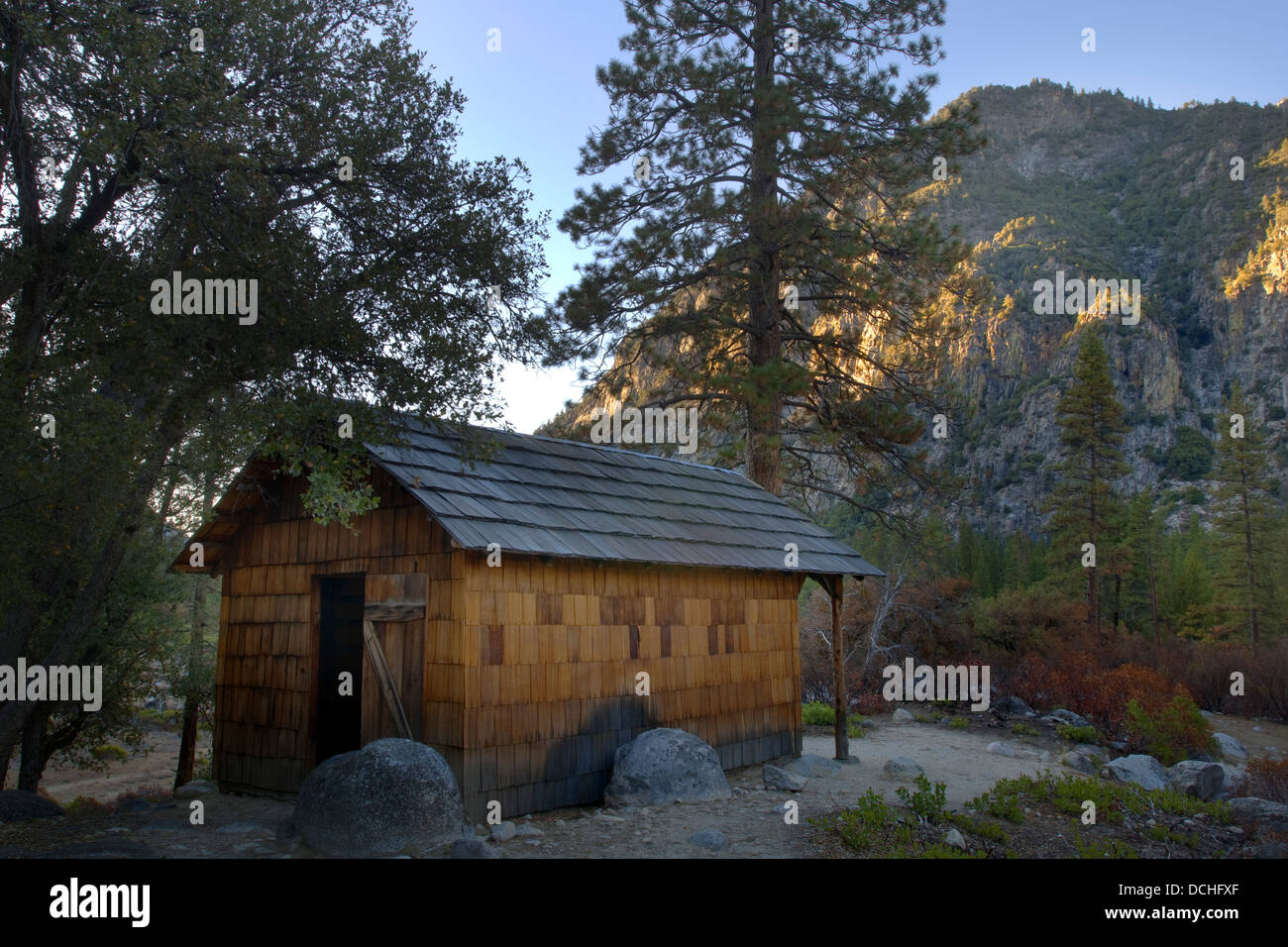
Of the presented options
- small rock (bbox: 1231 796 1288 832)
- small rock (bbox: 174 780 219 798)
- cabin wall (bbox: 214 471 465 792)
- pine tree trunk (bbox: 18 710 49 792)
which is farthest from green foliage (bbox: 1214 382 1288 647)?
pine tree trunk (bbox: 18 710 49 792)

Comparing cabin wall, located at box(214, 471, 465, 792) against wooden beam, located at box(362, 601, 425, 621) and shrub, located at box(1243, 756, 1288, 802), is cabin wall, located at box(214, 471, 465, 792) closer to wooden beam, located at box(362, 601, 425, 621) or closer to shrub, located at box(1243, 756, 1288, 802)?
wooden beam, located at box(362, 601, 425, 621)

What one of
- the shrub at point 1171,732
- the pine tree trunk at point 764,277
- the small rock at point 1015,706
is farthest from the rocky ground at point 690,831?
the small rock at point 1015,706

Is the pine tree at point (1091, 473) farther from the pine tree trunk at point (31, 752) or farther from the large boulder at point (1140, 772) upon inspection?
the pine tree trunk at point (31, 752)

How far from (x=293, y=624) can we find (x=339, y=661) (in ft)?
4.30

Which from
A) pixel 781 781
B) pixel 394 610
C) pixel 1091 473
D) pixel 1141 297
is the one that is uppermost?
pixel 1141 297

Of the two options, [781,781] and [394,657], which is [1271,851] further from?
[394,657]

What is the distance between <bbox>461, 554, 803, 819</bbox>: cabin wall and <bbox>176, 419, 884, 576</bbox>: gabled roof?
0.38 metres

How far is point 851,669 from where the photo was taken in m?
23.8

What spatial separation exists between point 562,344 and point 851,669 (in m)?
13.2

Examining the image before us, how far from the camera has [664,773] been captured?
30.4ft

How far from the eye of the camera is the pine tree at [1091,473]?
31609 mm

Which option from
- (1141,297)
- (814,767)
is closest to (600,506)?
(814,767)
